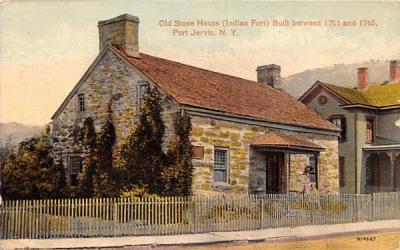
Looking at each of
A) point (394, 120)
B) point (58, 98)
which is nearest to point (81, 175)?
point (58, 98)

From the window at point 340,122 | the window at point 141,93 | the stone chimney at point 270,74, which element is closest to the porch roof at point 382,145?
the window at point 340,122

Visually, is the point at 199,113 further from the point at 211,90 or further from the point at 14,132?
the point at 14,132

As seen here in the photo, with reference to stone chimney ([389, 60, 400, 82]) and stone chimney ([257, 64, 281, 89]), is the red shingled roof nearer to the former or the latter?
stone chimney ([257, 64, 281, 89])

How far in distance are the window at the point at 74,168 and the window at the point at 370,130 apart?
9613mm

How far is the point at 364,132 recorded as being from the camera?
19.8 meters

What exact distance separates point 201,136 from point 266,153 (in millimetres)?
2428

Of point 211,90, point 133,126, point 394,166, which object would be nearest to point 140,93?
point 133,126

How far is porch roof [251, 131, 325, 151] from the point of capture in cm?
1455

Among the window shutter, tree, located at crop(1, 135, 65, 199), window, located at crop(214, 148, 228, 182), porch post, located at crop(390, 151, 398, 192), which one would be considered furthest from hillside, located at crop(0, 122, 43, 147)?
the window shutter

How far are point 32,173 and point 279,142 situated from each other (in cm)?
551

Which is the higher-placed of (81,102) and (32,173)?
(81,102)

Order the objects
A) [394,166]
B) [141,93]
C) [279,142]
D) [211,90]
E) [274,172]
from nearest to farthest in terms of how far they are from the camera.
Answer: [141,93] → [211,90] → [279,142] → [274,172] → [394,166]

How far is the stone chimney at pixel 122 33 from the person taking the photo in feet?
39.0

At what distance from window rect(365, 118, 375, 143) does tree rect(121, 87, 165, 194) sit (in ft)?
28.2
